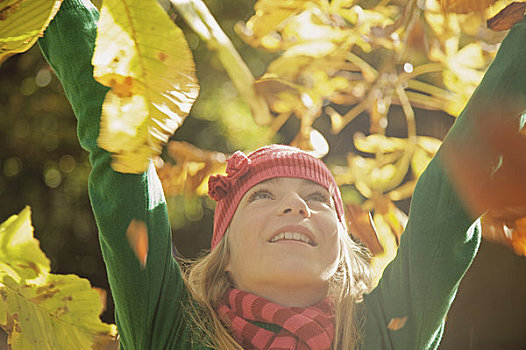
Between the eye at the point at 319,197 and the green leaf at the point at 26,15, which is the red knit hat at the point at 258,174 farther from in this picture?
the green leaf at the point at 26,15

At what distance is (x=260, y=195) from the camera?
83 cm

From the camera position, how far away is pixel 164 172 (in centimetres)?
107

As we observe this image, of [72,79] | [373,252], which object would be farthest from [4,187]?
[72,79]

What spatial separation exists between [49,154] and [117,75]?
1632 millimetres

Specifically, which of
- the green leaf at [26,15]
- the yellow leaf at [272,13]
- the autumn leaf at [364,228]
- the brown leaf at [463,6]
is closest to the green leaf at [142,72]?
the green leaf at [26,15]

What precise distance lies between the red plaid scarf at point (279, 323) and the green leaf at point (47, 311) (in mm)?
285

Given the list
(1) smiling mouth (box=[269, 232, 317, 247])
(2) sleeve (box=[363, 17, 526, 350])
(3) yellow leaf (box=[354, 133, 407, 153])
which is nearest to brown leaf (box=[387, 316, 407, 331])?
(2) sleeve (box=[363, 17, 526, 350])

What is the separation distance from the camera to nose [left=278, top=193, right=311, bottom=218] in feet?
2.52

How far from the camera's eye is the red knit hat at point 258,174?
0.83 metres

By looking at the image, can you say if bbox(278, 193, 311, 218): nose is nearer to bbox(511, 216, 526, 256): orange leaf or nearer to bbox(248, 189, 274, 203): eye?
bbox(248, 189, 274, 203): eye

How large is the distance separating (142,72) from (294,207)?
19.7 inches

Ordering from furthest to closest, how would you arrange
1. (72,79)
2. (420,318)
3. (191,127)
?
(191,127) → (420,318) → (72,79)

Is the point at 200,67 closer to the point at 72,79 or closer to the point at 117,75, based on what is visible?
the point at 72,79

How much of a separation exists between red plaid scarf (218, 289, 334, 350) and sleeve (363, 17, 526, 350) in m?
0.06
